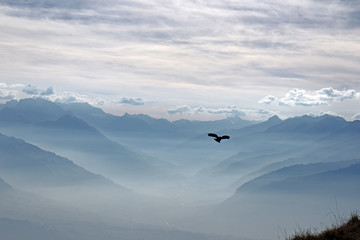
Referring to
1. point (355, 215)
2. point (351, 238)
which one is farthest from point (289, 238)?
point (355, 215)

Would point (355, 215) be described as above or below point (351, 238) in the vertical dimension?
above

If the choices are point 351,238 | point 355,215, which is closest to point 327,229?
point 351,238

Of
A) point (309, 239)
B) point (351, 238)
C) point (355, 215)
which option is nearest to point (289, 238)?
point (309, 239)

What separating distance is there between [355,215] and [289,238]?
4660 millimetres

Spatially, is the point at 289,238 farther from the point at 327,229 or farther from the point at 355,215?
the point at 355,215

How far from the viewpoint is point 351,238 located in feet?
57.3

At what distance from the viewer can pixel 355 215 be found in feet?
64.9

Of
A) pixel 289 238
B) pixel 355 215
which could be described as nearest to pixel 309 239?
pixel 289 238

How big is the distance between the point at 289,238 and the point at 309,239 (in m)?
0.93

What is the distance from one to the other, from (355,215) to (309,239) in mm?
3975

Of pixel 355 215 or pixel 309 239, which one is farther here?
pixel 355 215

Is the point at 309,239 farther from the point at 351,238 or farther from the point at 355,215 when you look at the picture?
the point at 355,215

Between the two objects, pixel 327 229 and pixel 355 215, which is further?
pixel 355 215

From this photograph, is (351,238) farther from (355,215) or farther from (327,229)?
(355,215)
